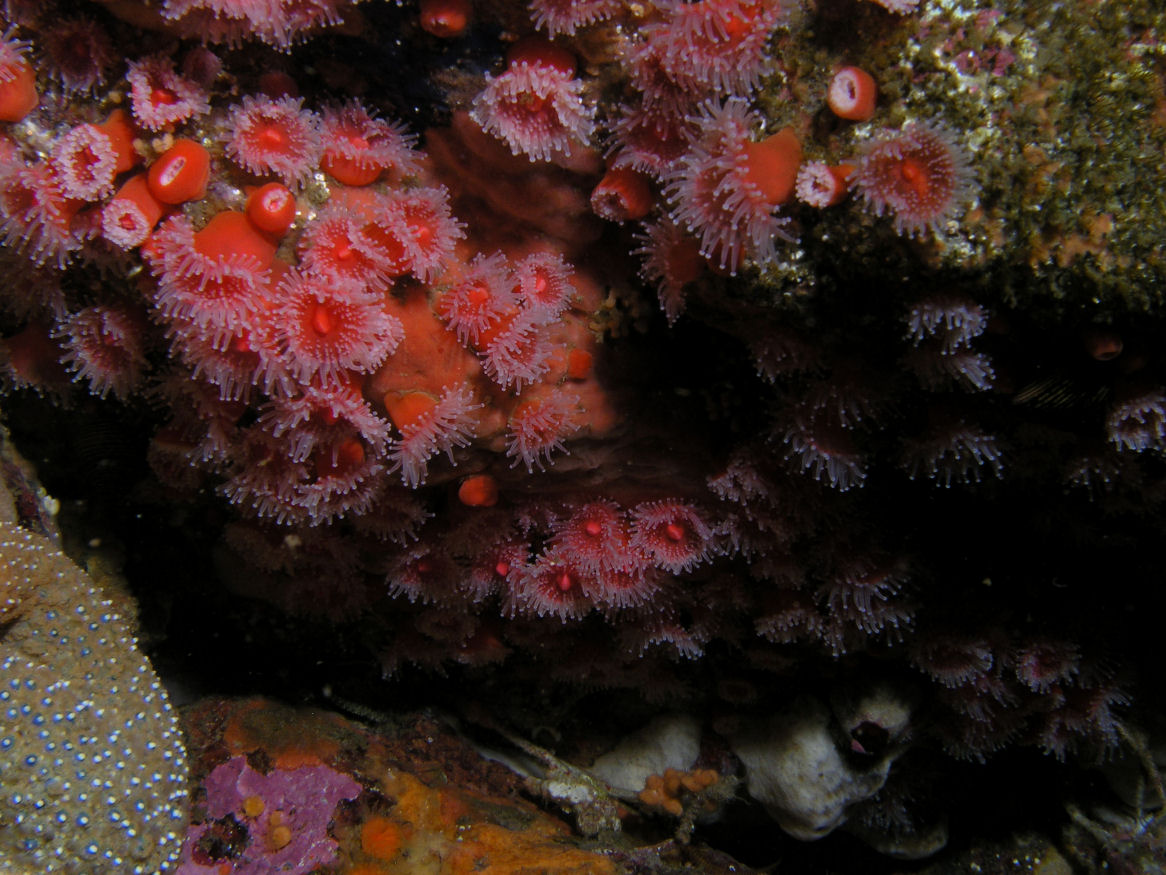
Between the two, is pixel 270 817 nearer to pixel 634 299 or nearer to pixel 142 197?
pixel 142 197

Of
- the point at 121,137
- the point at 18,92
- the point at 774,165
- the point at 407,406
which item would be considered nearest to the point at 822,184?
the point at 774,165

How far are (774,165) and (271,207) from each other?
2.12 m

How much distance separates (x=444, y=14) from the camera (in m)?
2.88

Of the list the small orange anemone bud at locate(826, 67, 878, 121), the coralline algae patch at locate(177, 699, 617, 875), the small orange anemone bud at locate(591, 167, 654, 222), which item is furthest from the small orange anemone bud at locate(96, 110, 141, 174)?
the coralline algae patch at locate(177, 699, 617, 875)

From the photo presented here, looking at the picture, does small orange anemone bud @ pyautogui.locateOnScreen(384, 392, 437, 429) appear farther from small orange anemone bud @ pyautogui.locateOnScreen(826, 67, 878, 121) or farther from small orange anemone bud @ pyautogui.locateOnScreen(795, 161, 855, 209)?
small orange anemone bud @ pyautogui.locateOnScreen(826, 67, 878, 121)

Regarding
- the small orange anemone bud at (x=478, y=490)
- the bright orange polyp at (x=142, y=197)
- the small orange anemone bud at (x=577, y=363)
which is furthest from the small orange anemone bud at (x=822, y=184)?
the bright orange polyp at (x=142, y=197)

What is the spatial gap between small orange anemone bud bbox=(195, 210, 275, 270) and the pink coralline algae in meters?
3.25

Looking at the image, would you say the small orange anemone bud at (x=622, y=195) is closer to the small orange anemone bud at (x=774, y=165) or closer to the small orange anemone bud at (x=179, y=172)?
the small orange anemone bud at (x=774, y=165)

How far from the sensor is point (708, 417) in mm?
3975

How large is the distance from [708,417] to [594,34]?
2028 millimetres

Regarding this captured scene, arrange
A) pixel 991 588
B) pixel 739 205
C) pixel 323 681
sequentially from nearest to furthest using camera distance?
pixel 739 205
pixel 991 588
pixel 323 681

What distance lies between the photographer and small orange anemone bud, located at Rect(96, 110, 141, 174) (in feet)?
9.71

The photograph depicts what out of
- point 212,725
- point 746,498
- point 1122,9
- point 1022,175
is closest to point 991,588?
point 746,498

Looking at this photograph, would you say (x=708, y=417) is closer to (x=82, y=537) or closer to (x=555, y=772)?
(x=555, y=772)
